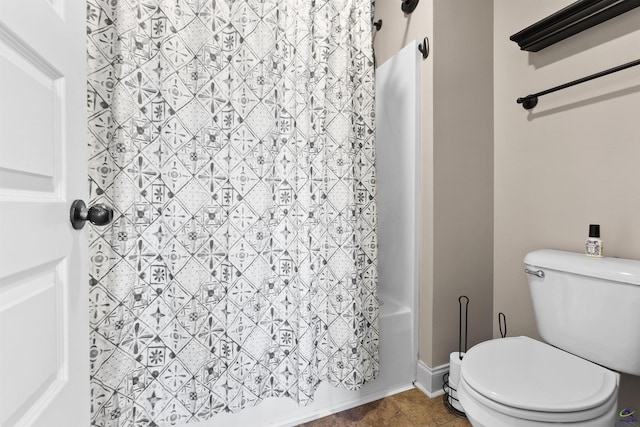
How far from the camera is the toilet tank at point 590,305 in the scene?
0.99 metres

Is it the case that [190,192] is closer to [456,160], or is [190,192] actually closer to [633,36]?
[456,160]

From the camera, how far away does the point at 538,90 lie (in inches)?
57.2

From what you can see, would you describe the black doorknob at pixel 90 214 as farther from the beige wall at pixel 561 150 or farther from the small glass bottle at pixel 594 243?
the beige wall at pixel 561 150

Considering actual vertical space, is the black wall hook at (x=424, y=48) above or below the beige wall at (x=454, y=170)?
above

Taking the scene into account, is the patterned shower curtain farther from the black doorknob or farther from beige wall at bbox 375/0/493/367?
the black doorknob

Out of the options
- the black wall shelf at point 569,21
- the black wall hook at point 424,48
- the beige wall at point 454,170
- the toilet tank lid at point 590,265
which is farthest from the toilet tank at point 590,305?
the black wall hook at point 424,48

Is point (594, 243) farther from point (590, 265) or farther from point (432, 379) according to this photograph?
point (432, 379)

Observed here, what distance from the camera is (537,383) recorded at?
90 cm

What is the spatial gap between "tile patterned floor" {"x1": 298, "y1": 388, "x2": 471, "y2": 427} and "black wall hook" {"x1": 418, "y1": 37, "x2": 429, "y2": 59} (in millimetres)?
1737

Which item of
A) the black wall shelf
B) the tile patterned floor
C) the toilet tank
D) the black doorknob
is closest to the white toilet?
the toilet tank

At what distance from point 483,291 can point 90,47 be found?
6.65 ft

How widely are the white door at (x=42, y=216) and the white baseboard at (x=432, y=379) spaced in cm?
142

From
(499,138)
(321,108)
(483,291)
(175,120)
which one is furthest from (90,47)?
(483,291)

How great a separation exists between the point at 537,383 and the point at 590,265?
1.60 feet
